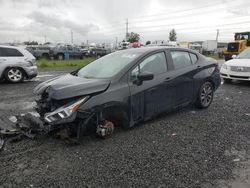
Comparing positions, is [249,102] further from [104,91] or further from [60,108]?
[60,108]

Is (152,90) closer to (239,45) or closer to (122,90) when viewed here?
(122,90)

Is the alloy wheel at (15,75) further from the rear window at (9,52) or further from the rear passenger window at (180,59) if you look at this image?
the rear passenger window at (180,59)

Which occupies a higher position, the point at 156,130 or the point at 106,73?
the point at 106,73

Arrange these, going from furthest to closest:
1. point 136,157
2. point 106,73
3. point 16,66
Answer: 1. point 16,66
2. point 106,73
3. point 136,157

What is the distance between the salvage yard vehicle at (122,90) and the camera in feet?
11.9

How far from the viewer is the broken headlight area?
3.51 m

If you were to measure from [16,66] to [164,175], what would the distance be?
899 cm

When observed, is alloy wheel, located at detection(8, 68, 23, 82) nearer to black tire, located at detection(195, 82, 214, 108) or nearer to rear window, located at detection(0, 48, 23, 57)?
rear window, located at detection(0, 48, 23, 57)

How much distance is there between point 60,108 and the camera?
3604mm

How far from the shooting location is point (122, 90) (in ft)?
13.2

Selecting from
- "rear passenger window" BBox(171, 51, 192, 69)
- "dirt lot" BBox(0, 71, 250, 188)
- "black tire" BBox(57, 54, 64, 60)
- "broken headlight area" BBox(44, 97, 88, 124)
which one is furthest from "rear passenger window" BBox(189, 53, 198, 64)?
"black tire" BBox(57, 54, 64, 60)

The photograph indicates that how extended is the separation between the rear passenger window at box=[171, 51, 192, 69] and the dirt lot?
47.3 inches

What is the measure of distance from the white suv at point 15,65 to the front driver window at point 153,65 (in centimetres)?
733

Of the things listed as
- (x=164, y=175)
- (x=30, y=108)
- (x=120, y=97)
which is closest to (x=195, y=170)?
(x=164, y=175)
